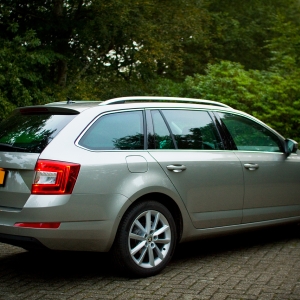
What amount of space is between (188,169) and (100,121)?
1.01 metres

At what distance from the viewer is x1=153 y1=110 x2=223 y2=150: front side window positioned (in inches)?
243

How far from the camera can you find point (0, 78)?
57.4 feet

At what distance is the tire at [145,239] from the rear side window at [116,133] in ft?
1.84

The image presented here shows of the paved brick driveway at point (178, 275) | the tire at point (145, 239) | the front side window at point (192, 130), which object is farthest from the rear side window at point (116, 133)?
the paved brick driveway at point (178, 275)

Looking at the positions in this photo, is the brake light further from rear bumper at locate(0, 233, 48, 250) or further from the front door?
the front door

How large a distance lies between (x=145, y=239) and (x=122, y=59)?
2375 centimetres

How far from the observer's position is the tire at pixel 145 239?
543 centimetres

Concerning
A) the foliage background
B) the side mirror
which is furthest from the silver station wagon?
the foliage background

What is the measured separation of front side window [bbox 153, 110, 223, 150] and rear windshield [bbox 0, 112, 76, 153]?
3.32 ft

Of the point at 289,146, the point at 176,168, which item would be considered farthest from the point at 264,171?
the point at 176,168

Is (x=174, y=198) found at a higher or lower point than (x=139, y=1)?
lower

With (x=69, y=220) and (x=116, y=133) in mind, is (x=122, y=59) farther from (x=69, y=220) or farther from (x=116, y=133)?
(x=69, y=220)

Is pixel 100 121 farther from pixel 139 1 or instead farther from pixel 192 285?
pixel 139 1

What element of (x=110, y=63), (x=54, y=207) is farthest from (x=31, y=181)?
(x=110, y=63)
